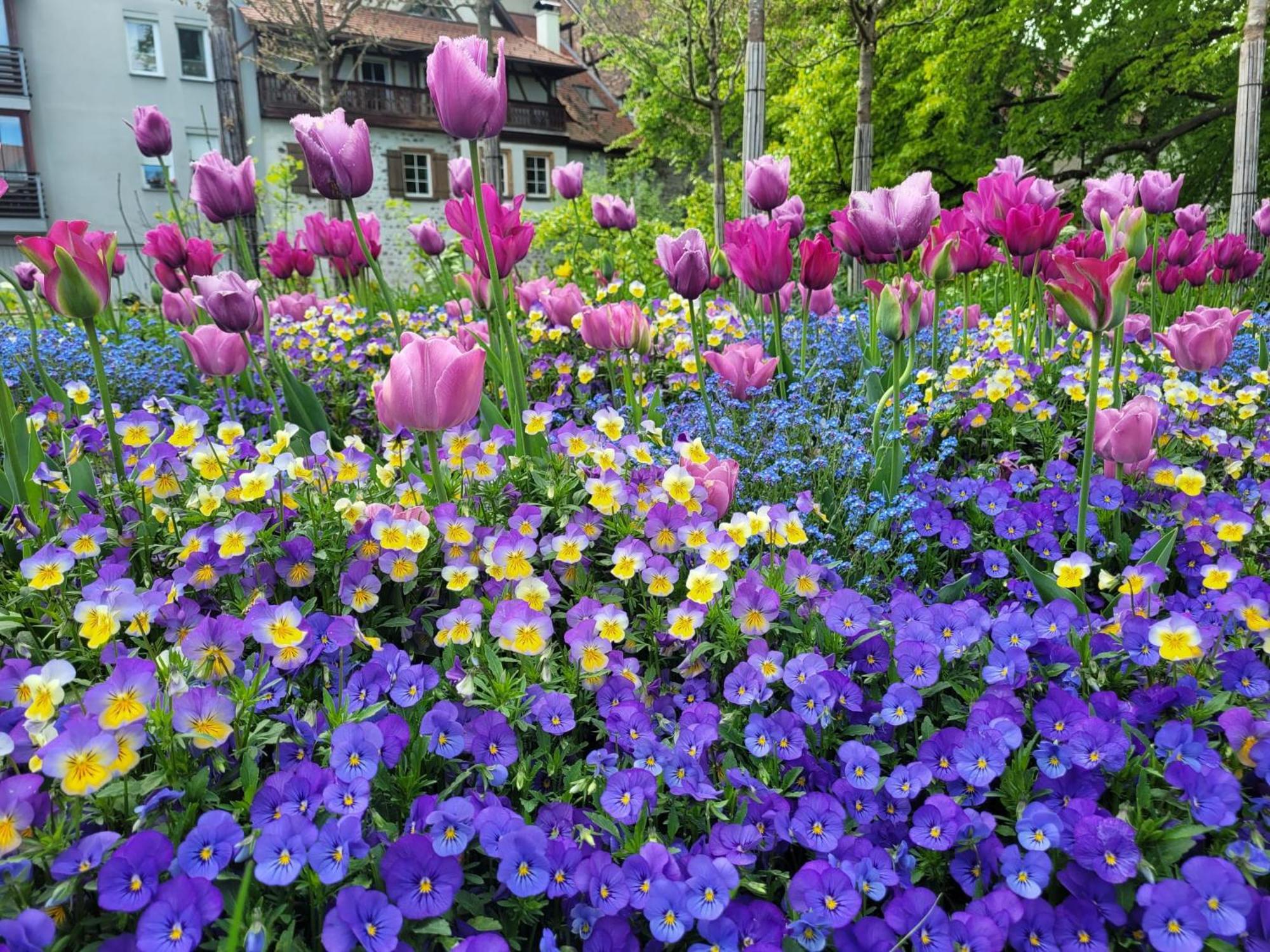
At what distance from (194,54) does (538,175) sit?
949cm

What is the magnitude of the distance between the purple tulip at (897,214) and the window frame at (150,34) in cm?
2276

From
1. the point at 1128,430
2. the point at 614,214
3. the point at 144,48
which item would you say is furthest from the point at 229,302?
the point at 144,48

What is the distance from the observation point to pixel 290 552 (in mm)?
1480

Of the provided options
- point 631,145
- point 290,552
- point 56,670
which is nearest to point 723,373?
point 290,552

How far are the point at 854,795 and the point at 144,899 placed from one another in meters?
0.87

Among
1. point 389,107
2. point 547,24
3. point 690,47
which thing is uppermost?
point 547,24

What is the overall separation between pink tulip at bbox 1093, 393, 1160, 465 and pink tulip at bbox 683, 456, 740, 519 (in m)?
0.73

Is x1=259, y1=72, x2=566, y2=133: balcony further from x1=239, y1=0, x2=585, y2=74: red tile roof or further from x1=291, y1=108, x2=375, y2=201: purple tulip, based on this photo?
x1=291, y1=108, x2=375, y2=201: purple tulip

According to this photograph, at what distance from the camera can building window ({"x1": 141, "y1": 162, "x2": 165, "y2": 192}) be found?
19406 mm

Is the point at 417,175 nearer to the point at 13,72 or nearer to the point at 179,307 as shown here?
the point at 13,72

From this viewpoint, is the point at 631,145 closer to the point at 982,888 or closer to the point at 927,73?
the point at 927,73

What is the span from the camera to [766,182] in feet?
9.09

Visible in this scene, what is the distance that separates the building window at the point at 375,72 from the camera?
22.9m

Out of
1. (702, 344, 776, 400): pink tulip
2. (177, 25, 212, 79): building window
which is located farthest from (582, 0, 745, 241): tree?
(177, 25, 212, 79): building window
